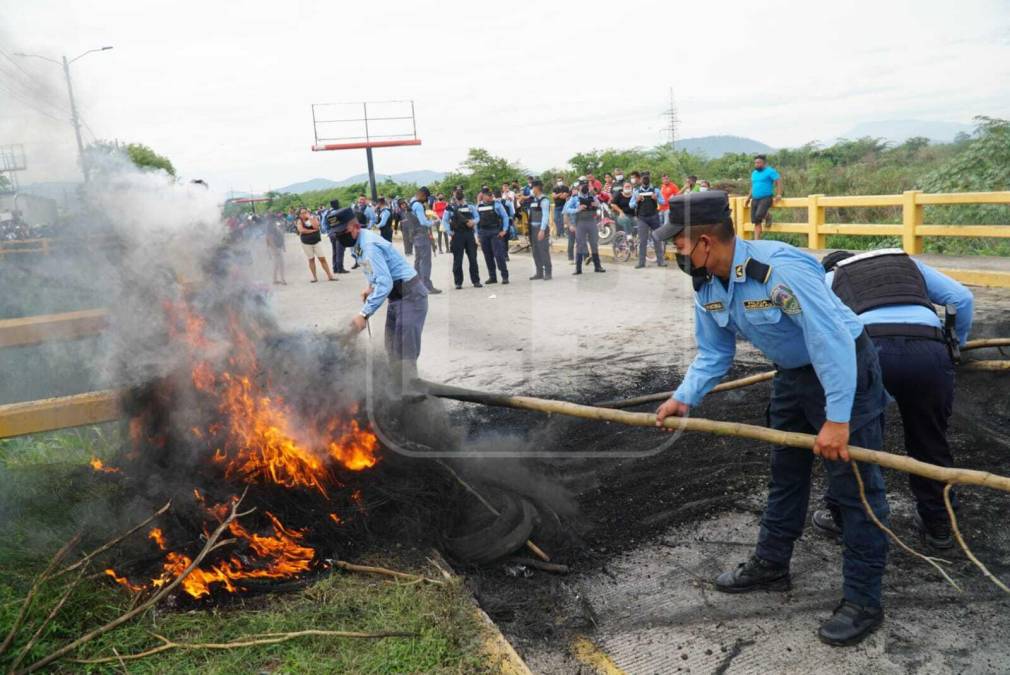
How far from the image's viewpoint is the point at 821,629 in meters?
3.13

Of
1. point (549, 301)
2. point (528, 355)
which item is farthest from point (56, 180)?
point (549, 301)

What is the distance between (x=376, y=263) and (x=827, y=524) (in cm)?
398

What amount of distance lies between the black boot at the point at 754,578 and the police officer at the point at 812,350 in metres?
0.42

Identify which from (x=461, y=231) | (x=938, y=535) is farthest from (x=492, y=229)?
(x=938, y=535)

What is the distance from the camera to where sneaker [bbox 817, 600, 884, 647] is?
306 cm

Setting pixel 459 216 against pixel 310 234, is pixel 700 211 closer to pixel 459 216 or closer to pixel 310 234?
pixel 459 216

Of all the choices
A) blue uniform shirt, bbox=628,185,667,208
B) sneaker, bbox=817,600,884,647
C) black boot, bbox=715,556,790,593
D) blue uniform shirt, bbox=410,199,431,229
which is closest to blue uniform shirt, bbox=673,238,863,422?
sneaker, bbox=817,600,884,647

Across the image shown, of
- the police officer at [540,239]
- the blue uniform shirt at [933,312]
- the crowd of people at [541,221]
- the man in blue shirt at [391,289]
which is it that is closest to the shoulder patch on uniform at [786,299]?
the blue uniform shirt at [933,312]

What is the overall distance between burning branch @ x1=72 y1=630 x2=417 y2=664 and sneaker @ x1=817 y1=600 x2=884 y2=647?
1.73 meters

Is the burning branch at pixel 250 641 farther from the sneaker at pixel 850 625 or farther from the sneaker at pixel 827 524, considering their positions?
the sneaker at pixel 827 524

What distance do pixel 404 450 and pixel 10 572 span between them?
2018 millimetres

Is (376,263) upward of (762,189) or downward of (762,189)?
downward

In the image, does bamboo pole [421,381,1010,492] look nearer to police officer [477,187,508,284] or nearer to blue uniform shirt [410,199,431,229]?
blue uniform shirt [410,199,431,229]

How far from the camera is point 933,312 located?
3.70 m
